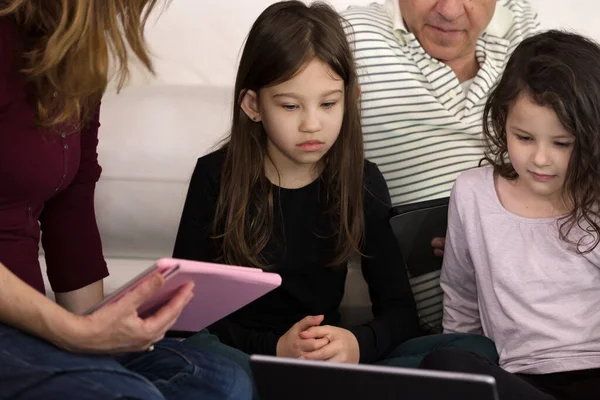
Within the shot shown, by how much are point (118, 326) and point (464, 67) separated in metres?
1.05

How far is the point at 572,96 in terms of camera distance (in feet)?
4.66

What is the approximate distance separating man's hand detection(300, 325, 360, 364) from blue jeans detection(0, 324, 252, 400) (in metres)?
0.19

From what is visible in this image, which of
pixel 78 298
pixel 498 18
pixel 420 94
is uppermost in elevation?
pixel 498 18

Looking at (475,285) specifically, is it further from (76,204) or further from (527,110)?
(76,204)

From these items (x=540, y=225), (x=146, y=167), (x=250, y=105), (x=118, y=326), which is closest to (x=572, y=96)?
(x=540, y=225)

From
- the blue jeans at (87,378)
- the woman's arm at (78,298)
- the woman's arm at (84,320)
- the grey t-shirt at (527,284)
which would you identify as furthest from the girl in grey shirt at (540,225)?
the woman's arm at (78,298)

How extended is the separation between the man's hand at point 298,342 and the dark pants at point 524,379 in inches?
6.7

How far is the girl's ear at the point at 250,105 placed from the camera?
1.61 m

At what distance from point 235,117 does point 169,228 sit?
0.39 meters

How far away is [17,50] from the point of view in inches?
51.2

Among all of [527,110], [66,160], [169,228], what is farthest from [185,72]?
[527,110]

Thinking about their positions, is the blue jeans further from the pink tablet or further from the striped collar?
the striped collar

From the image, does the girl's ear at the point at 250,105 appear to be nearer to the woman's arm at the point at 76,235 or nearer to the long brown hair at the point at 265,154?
the long brown hair at the point at 265,154

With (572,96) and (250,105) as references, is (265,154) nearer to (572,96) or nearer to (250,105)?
(250,105)
